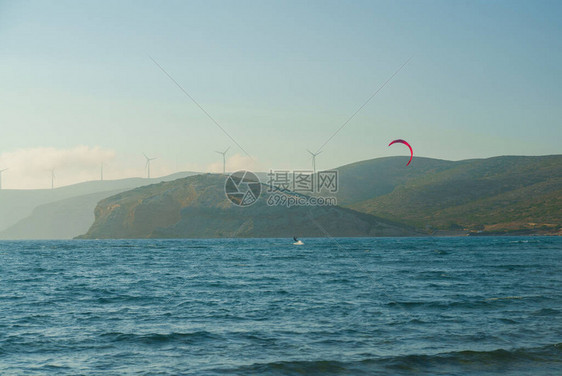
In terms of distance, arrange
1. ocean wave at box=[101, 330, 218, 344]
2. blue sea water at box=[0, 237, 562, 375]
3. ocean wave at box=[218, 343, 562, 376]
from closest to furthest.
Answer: ocean wave at box=[218, 343, 562, 376] < blue sea water at box=[0, 237, 562, 375] < ocean wave at box=[101, 330, 218, 344]

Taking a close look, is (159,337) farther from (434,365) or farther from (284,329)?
(434,365)

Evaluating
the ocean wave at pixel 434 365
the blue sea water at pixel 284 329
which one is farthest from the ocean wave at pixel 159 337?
the ocean wave at pixel 434 365

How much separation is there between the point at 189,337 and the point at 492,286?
84.0 feet

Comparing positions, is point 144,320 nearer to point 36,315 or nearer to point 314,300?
point 36,315

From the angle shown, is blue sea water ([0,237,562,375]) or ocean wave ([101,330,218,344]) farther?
ocean wave ([101,330,218,344])

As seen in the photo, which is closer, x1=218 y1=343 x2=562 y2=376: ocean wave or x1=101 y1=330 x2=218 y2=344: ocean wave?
x1=218 y1=343 x2=562 y2=376: ocean wave

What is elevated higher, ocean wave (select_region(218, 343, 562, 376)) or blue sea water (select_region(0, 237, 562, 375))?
blue sea water (select_region(0, 237, 562, 375))

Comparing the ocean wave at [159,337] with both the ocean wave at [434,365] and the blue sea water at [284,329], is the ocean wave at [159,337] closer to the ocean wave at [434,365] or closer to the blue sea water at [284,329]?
the blue sea water at [284,329]

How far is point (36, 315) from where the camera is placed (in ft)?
87.4

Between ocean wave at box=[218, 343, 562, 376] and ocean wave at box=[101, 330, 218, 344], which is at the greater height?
ocean wave at box=[101, 330, 218, 344]

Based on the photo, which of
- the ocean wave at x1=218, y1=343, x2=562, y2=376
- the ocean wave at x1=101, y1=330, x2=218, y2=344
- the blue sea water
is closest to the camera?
the ocean wave at x1=218, y1=343, x2=562, y2=376

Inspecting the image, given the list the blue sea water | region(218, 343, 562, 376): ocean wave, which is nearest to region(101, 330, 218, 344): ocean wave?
the blue sea water

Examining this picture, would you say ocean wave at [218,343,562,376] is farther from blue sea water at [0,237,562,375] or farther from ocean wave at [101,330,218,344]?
ocean wave at [101,330,218,344]

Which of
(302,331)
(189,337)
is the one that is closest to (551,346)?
(302,331)
